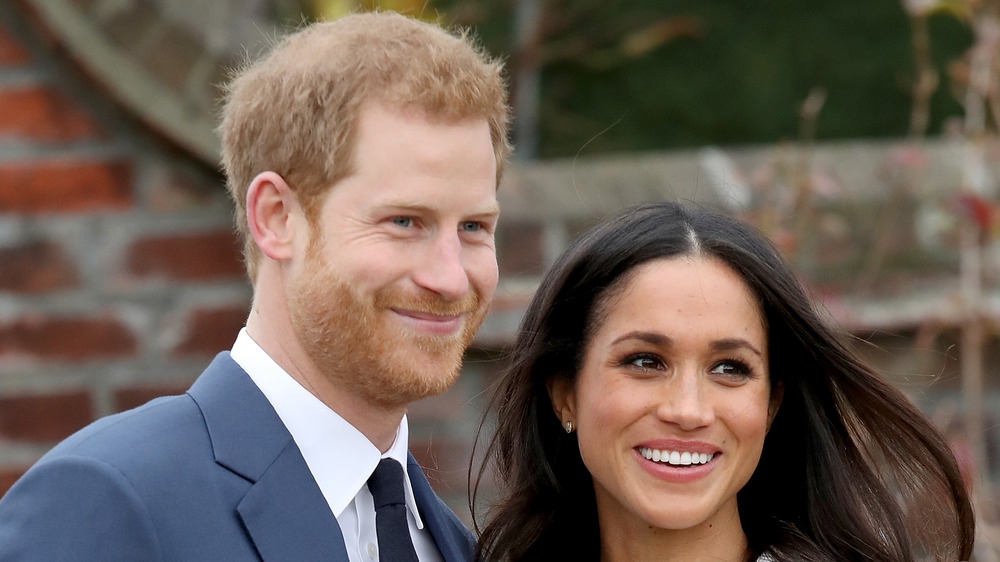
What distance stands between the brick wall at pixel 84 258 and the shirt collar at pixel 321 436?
1014 mm

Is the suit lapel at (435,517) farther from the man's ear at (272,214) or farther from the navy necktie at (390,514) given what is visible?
the man's ear at (272,214)

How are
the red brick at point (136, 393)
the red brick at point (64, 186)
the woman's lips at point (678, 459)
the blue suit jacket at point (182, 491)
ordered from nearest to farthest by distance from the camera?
the blue suit jacket at point (182, 491), the woman's lips at point (678, 459), the red brick at point (64, 186), the red brick at point (136, 393)

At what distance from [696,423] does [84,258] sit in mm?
1581

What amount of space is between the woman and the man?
1.23 ft

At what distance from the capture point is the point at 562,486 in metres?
3.10

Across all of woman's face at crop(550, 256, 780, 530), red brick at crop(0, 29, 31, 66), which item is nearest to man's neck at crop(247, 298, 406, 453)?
woman's face at crop(550, 256, 780, 530)

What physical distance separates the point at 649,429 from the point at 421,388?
485 millimetres

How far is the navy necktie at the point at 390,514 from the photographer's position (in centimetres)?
246

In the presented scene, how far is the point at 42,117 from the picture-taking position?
3.34 m

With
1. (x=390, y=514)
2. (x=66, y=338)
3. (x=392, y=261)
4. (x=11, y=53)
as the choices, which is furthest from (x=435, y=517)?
(x=11, y=53)

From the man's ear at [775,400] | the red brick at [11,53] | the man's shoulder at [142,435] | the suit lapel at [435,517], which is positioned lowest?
the suit lapel at [435,517]

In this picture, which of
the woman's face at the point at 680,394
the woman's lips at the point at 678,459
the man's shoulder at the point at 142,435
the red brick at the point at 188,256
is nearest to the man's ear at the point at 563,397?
the woman's face at the point at 680,394

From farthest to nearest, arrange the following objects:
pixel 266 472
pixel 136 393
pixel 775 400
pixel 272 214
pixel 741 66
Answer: pixel 741 66
pixel 136 393
pixel 775 400
pixel 272 214
pixel 266 472

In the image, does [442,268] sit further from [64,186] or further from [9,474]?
[9,474]
